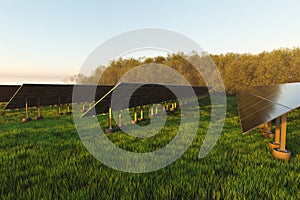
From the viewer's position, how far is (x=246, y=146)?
5.88 m

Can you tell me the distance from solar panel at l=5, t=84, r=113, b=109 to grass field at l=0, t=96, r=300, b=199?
5.06 metres

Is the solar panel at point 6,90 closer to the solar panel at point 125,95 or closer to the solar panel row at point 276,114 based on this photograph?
the solar panel at point 125,95

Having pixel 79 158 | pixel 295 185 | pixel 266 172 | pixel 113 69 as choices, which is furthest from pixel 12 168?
pixel 113 69

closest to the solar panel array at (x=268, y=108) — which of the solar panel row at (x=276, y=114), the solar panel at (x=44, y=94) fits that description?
the solar panel row at (x=276, y=114)

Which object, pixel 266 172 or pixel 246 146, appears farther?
pixel 246 146

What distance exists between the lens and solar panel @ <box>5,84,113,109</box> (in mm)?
10164

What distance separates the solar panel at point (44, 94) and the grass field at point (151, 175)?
5058mm

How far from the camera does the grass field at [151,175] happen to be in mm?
3184

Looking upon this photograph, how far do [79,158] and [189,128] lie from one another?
5.37 metres

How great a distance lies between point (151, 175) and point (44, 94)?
10.7m

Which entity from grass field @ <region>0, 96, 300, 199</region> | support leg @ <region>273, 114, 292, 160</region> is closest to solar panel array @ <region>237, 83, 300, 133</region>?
support leg @ <region>273, 114, 292, 160</region>

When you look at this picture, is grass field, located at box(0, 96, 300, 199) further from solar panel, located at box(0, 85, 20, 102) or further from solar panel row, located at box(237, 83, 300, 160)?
solar panel, located at box(0, 85, 20, 102)

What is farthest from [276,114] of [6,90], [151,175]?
[6,90]

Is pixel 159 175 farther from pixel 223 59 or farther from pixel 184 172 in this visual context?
pixel 223 59
